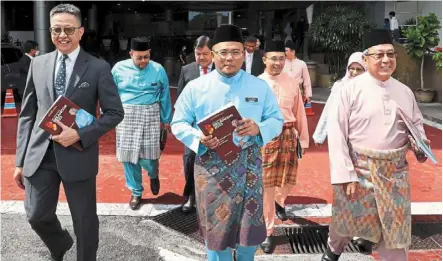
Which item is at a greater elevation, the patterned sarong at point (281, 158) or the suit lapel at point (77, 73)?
the suit lapel at point (77, 73)

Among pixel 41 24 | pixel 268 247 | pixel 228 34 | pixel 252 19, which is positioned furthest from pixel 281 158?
pixel 252 19

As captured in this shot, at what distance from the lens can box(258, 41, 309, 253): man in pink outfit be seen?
16.0ft

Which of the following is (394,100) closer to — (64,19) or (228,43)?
A: (228,43)

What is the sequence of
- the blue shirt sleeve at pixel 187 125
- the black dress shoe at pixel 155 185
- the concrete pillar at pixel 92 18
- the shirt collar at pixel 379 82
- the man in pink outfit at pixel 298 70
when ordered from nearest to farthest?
1. the blue shirt sleeve at pixel 187 125
2. the shirt collar at pixel 379 82
3. the black dress shoe at pixel 155 185
4. the man in pink outfit at pixel 298 70
5. the concrete pillar at pixel 92 18

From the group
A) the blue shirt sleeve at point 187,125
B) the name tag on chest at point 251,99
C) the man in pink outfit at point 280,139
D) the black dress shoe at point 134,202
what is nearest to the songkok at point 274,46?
the man in pink outfit at point 280,139

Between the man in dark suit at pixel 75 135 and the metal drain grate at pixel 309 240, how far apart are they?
1.96 meters

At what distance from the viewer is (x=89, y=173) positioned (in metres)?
3.84

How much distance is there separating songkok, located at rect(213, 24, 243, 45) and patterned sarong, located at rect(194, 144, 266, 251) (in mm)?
699

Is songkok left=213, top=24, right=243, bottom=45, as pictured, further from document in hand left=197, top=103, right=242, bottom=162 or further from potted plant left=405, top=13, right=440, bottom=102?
potted plant left=405, top=13, right=440, bottom=102

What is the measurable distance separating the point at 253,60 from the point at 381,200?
11.2 ft

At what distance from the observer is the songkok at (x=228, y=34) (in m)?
3.50

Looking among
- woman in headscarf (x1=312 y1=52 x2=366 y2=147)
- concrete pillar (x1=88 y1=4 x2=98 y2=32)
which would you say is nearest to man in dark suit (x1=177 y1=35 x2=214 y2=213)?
woman in headscarf (x1=312 y1=52 x2=366 y2=147)

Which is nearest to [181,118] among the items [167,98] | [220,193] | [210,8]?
[220,193]

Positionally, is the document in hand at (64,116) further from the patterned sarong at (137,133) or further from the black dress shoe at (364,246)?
the black dress shoe at (364,246)
